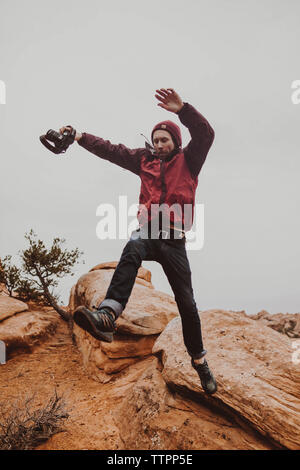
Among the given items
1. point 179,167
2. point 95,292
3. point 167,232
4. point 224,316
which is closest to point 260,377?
point 224,316

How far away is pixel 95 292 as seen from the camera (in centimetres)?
944

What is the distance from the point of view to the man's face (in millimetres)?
4035

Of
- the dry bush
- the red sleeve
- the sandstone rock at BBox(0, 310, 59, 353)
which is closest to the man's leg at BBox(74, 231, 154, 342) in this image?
the red sleeve

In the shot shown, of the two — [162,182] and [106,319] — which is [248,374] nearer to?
[106,319]

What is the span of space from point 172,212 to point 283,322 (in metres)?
16.8

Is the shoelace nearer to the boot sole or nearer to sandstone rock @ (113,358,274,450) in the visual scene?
the boot sole

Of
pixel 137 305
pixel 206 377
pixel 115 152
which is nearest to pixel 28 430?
pixel 206 377

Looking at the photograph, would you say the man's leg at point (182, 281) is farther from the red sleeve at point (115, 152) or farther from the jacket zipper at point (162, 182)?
the red sleeve at point (115, 152)

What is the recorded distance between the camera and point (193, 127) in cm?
369

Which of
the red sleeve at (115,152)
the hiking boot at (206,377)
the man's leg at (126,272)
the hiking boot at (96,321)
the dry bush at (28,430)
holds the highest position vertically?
the red sleeve at (115,152)

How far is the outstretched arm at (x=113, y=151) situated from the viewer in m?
4.16

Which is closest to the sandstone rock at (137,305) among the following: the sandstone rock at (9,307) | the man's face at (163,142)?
the sandstone rock at (9,307)
